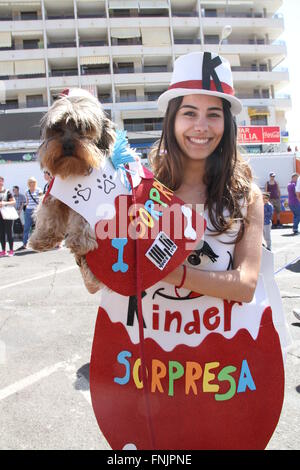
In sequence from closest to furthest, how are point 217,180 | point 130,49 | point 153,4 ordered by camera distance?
point 217,180 < point 130,49 < point 153,4

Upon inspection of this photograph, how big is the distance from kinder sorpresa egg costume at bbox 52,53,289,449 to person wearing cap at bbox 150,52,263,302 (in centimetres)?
4

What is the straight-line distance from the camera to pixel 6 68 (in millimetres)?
39156

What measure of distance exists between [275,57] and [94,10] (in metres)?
20.0

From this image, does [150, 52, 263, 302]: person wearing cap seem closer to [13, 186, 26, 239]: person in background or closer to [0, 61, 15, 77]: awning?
[13, 186, 26, 239]: person in background

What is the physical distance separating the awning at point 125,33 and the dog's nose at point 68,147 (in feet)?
144

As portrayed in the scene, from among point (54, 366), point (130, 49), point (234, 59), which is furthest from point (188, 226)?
point (234, 59)

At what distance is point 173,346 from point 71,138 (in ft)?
2.62

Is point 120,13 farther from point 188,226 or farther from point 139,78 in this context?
point 188,226

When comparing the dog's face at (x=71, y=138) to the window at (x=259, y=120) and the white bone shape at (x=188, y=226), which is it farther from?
the window at (x=259, y=120)

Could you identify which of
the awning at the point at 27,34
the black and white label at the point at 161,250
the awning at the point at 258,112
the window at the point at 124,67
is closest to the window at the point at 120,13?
the window at the point at 124,67

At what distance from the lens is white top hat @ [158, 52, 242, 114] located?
58.7 inches

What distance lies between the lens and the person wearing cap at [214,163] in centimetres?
145

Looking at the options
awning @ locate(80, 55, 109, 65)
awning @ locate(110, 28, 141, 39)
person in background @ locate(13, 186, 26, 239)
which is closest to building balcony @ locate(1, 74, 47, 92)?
awning @ locate(80, 55, 109, 65)

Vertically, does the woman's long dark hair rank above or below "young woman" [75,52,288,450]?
above
